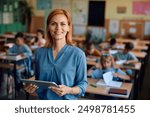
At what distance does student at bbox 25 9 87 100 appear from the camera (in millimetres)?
1487

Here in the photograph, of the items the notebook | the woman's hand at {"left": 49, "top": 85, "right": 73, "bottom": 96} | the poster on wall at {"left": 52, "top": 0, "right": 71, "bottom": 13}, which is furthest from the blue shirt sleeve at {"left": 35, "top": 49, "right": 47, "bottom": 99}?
the notebook

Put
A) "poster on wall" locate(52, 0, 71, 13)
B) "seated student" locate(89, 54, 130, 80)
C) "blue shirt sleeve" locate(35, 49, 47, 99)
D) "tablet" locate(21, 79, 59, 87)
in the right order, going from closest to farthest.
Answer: "tablet" locate(21, 79, 59, 87)
"blue shirt sleeve" locate(35, 49, 47, 99)
"poster on wall" locate(52, 0, 71, 13)
"seated student" locate(89, 54, 130, 80)

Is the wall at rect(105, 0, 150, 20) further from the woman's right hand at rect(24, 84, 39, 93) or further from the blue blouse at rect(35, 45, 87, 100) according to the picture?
the woman's right hand at rect(24, 84, 39, 93)

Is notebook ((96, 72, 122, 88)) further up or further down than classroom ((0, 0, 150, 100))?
further down

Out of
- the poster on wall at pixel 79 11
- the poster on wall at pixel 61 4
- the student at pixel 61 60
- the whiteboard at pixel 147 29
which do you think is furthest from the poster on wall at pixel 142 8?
the student at pixel 61 60

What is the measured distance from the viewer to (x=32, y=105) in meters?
1.58

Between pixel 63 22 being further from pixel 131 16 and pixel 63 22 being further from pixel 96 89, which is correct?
pixel 96 89

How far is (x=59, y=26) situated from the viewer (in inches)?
58.6

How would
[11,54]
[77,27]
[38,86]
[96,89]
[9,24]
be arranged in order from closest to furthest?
[38,86] → [77,27] → [9,24] → [96,89] → [11,54]

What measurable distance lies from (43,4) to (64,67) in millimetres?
623

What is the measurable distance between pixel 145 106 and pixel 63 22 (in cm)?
66

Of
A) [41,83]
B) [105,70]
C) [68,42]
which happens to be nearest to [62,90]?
[41,83]

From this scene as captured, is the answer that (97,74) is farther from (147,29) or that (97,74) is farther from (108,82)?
(147,29)

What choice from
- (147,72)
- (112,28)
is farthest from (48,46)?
(147,72)
